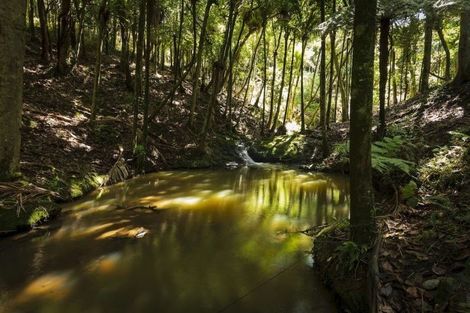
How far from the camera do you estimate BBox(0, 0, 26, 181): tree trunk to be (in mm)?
6430

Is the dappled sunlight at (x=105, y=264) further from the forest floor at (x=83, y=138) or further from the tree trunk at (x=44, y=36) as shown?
the tree trunk at (x=44, y=36)

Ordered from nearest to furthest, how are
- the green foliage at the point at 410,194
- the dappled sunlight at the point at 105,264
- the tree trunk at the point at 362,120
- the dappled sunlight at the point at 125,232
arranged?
the tree trunk at the point at 362,120 < the dappled sunlight at the point at 105,264 < the green foliage at the point at 410,194 < the dappled sunlight at the point at 125,232

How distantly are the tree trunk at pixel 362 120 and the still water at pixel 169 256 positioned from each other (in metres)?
1.07

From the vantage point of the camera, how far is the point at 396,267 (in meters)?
4.29

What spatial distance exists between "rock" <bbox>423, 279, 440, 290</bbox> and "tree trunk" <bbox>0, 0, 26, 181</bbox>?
6.73 meters

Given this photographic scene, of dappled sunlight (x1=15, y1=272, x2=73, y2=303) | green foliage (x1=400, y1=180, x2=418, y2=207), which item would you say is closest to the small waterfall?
green foliage (x1=400, y1=180, x2=418, y2=207)

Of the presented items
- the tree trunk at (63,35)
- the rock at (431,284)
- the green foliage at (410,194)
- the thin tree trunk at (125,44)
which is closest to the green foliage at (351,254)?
the rock at (431,284)

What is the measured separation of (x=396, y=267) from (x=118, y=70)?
19.2 meters

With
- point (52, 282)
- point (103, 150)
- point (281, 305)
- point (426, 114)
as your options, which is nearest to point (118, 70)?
point (103, 150)

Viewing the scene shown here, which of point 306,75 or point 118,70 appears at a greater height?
point 306,75

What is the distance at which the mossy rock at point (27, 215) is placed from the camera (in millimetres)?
6625

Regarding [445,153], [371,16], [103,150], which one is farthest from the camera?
[103,150]

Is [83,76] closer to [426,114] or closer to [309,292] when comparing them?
[426,114]

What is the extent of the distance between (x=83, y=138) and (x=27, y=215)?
5.55 metres
